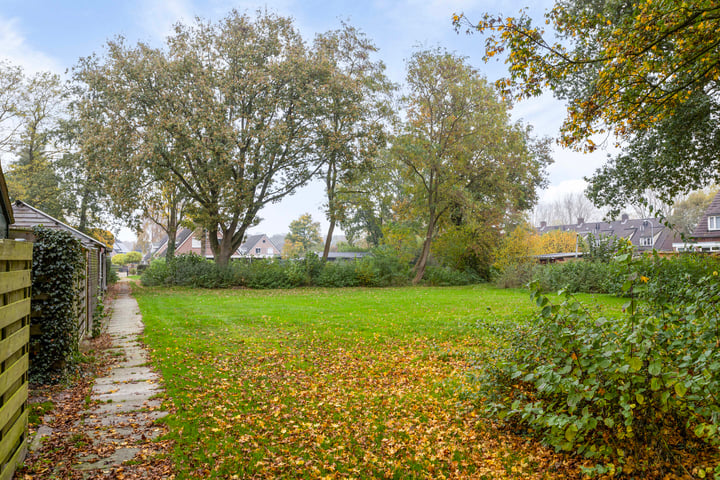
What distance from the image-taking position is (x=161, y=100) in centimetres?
1788

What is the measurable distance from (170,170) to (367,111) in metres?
9.83

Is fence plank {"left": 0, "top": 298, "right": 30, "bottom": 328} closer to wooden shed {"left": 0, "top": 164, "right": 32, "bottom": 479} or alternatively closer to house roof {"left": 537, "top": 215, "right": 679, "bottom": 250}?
wooden shed {"left": 0, "top": 164, "right": 32, "bottom": 479}

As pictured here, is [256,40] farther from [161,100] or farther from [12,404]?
[12,404]

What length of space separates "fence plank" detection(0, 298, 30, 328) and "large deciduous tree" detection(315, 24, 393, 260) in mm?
17915

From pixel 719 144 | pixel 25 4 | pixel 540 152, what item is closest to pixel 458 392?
pixel 719 144

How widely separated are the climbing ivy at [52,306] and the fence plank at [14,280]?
2.60 m

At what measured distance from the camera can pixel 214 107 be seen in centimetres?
1814

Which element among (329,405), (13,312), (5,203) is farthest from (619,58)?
(5,203)

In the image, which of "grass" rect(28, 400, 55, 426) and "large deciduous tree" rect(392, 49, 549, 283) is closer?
"grass" rect(28, 400, 55, 426)

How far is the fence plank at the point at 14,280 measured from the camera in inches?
88.5

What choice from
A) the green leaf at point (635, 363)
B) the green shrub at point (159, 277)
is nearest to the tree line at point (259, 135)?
the green shrub at point (159, 277)

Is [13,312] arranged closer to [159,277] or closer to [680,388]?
[680,388]

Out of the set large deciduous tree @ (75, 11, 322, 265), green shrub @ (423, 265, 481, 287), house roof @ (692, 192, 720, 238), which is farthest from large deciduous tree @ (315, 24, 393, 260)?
house roof @ (692, 192, 720, 238)

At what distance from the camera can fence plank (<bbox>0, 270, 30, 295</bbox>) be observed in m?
2.25
